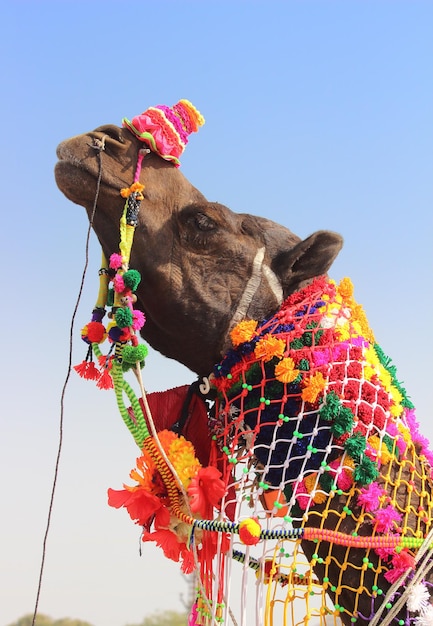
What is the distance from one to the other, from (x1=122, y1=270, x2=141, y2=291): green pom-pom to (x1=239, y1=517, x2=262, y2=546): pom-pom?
114 cm

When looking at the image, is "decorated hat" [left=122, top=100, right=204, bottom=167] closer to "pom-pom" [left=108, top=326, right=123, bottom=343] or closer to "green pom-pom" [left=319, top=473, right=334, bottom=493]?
"pom-pom" [left=108, top=326, right=123, bottom=343]

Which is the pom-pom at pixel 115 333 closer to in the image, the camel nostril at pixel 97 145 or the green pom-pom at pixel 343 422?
the camel nostril at pixel 97 145

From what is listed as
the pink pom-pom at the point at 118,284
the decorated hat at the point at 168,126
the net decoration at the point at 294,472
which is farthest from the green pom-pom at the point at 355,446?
the decorated hat at the point at 168,126

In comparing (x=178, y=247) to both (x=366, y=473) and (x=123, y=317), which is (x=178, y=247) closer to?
(x=123, y=317)

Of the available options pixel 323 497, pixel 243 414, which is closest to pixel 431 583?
pixel 323 497

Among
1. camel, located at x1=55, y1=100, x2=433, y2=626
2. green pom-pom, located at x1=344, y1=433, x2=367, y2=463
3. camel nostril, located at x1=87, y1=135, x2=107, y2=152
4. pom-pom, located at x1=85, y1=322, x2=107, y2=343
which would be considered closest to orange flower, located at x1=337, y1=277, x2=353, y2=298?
camel, located at x1=55, y1=100, x2=433, y2=626

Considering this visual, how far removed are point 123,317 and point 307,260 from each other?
1029mm

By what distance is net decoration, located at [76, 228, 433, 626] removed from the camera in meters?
3.11

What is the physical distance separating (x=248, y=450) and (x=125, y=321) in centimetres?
81

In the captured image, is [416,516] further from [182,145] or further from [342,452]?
[182,145]

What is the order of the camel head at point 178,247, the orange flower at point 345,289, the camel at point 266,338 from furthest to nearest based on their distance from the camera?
the orange flower at point 345,289
the camel head at point 178,247
the camel at point 266,338

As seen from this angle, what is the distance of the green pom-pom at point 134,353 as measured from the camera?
10.8 ft

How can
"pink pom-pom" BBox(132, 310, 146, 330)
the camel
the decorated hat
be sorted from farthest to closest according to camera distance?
the decorated hat < "pink pom-pom" BBox(132, 310, 146, 330) < the camel

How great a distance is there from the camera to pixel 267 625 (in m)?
3.17
